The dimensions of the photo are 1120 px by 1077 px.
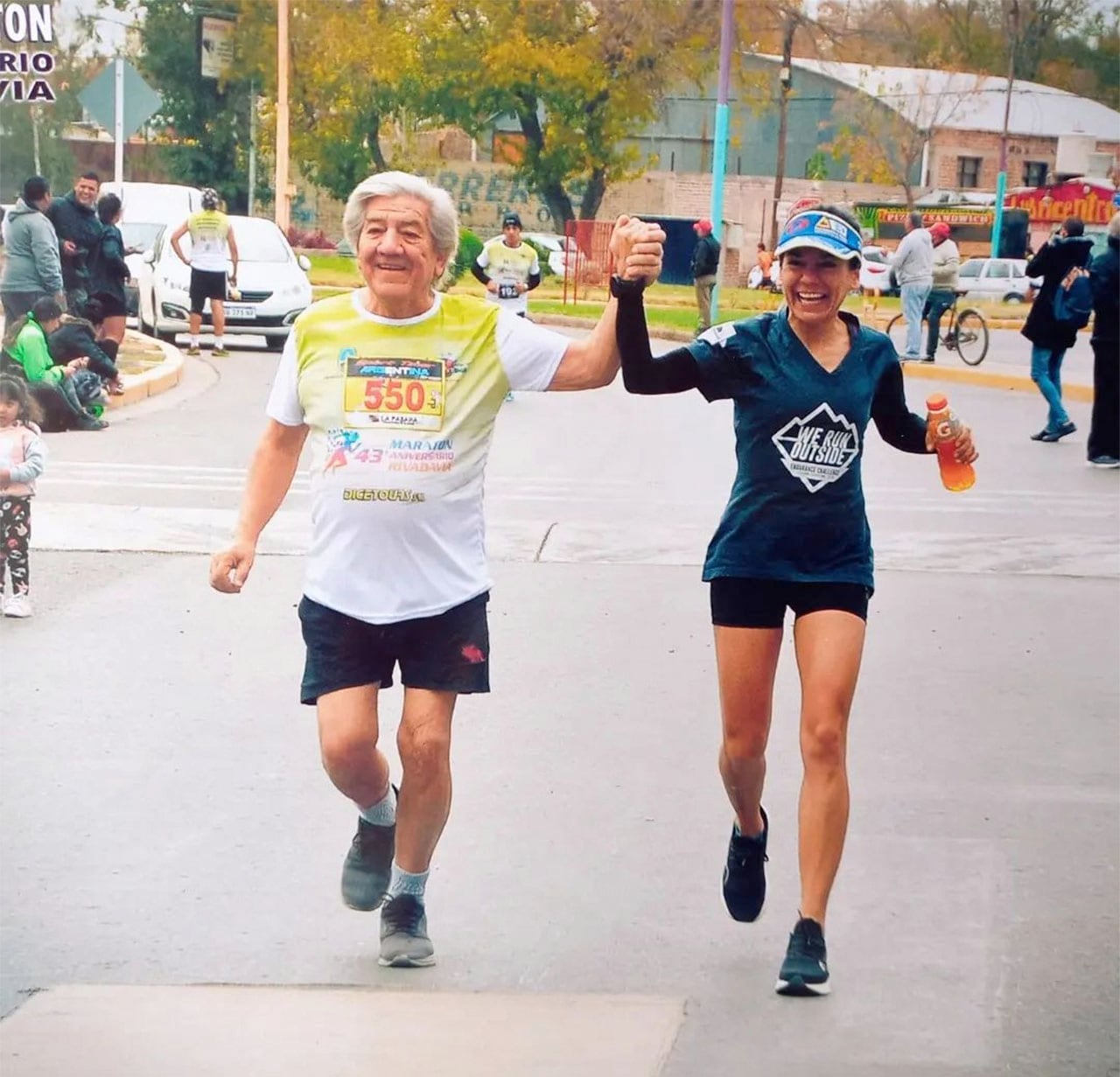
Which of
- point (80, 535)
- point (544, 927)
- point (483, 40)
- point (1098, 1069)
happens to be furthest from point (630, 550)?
point (483, 40)

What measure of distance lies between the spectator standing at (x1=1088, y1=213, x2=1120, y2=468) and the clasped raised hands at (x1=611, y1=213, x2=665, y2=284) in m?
10.4

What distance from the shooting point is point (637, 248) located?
173 inches

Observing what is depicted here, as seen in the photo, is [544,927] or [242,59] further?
[242,59]

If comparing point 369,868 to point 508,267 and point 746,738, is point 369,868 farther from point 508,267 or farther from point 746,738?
point 508,267

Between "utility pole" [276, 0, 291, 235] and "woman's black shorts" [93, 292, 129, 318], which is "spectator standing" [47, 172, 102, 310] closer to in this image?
"woman's black shorts" [93, 292, 129, 318]

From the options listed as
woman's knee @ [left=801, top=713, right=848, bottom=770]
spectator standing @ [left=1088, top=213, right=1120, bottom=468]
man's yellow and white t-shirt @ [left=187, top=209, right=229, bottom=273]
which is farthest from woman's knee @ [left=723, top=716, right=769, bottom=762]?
man's yellow and white t-shirt @ [left=187, top=209, right=229, bottom=273]

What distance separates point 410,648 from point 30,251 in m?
12.5

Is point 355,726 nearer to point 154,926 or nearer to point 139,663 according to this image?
point 154,926

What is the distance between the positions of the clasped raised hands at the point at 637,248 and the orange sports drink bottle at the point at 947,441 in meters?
0.90

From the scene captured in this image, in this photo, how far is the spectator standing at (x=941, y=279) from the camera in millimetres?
22766

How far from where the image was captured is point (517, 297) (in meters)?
18.1

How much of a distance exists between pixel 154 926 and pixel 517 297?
1327 cm

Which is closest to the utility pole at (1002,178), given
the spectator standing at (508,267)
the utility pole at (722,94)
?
the utility pole at (722,94)

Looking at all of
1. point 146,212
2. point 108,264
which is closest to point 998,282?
point 146,212
